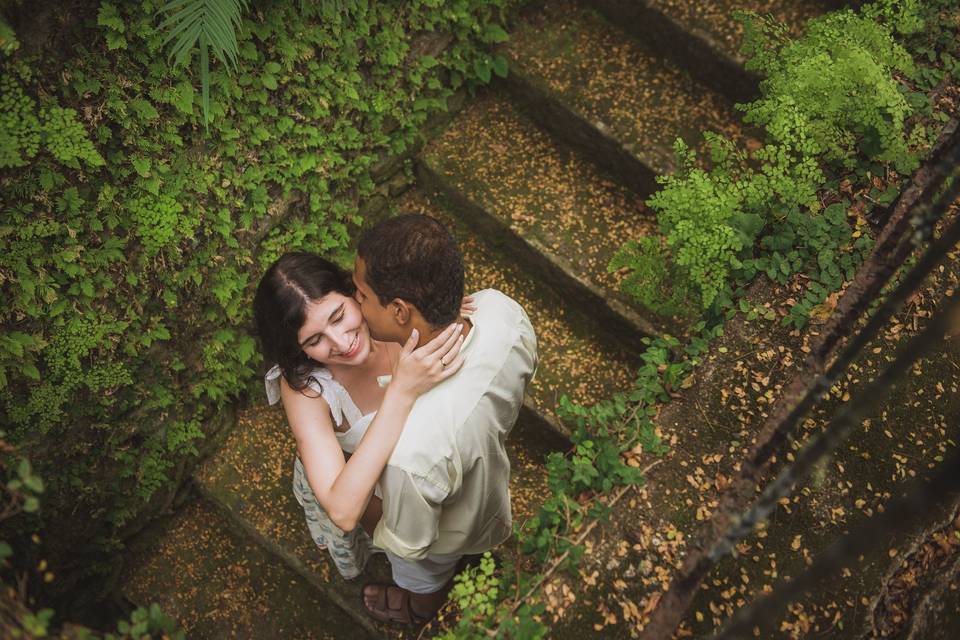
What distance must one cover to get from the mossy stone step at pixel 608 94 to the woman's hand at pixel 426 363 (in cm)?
252

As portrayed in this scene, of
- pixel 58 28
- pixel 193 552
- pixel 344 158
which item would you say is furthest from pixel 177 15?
pixel 193 552

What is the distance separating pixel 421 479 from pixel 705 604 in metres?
1.51

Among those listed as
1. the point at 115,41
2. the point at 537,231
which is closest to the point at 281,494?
the point at 537,231

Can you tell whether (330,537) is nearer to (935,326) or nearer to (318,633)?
(318,633)

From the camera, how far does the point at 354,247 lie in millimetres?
4730

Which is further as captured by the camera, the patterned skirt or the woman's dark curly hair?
the patterned skirt

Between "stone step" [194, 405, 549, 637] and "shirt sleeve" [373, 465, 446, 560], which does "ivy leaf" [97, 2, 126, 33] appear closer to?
"shirt sleeve" [373, 465, 446, 560]

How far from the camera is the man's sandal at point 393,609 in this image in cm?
392

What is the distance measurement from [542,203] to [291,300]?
95.8 inches

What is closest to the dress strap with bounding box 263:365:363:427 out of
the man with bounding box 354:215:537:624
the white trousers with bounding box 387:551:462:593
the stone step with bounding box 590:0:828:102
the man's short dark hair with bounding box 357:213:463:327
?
the man with bounding box 354:215:537:624

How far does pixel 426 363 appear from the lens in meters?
2.54

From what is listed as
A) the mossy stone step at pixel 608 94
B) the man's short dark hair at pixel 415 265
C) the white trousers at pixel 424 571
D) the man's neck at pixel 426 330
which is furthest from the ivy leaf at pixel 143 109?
the mossy stone step at pixel 608 94

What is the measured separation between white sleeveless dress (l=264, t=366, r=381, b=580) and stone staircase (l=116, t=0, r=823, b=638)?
1.18 ft

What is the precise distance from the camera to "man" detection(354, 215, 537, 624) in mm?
2502
